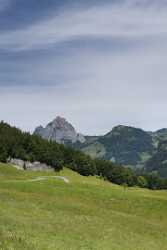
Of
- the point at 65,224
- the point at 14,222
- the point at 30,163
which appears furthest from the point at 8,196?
the point at 30,163

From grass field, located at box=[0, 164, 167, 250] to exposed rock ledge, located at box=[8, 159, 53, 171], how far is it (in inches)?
3704

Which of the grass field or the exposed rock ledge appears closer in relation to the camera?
the grass field

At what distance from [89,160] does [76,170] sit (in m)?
9.33

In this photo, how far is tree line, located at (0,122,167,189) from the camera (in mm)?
161750

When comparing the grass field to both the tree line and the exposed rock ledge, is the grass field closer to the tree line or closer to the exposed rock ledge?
the exposed rock ledge

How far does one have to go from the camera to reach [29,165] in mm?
163000

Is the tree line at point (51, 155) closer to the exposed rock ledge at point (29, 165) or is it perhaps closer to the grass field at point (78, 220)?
the exposed rock ledge at point (29, 165)

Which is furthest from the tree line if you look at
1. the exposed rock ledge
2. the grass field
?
the grass field

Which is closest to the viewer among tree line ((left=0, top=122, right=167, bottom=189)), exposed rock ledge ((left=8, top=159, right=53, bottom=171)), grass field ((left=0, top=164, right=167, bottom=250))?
grass field ((left=0, top=164, right=167, bottom=250))

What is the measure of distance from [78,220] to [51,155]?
13101 cm

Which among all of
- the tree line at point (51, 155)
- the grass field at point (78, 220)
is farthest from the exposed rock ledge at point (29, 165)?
the grass field at point (78, 220)

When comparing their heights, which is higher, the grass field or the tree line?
the tree line

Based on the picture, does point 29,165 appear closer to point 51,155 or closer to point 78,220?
point 51,155

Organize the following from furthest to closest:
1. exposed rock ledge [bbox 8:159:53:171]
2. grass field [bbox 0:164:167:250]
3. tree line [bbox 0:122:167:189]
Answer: tree line [bbox 0:122:167:189] → exposed rock ledge [bbox 8:159:53:171] → grass field [bbox 0:164:167:250]
